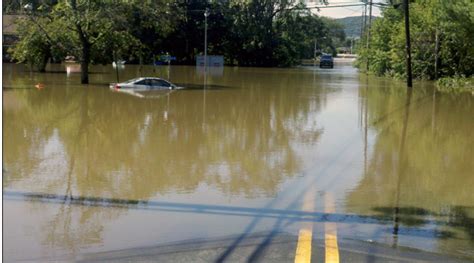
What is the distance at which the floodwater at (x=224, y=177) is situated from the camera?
7.21 m

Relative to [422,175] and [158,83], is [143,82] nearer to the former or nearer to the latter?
[158,83]

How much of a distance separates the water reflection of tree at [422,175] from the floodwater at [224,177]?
0.10ft

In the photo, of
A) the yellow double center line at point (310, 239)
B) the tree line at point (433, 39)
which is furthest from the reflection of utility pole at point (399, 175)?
the tree line at point (433, 39)

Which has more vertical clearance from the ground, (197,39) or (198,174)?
(197,39)

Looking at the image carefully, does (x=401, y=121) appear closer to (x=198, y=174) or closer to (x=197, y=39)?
(x=198, y=174)

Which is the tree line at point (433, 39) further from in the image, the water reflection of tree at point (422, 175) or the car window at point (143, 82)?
the car window at point (143, 82)

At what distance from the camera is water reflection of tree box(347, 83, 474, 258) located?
8164mm

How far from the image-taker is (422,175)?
11438 mm

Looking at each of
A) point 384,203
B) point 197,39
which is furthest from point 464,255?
point 197,39

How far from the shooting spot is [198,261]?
18.9ft

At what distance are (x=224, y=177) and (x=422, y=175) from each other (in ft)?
12.6

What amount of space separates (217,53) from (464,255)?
7952 centimetres

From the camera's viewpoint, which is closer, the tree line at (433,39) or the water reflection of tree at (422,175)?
the water reflection of tree at (422,175)

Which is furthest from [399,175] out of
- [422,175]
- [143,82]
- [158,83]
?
[158,83]
